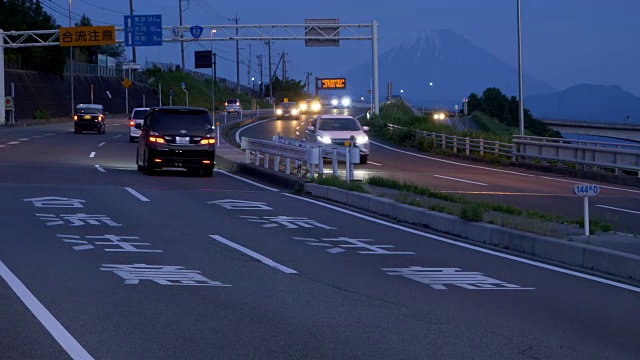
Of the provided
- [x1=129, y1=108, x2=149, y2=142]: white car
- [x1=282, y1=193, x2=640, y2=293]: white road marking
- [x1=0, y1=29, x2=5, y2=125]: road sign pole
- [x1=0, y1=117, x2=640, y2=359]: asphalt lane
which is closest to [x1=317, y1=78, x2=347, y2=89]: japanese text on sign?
[x1=0, y1=29, x2=5, y2=125]: road sign pole

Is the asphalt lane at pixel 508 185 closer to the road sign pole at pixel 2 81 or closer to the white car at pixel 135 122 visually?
the white car at pixel 135 122

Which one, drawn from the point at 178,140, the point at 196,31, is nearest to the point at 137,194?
the point at 178,140

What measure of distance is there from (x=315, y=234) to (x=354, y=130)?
21.9m

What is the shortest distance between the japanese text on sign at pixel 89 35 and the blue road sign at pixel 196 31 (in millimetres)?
5043

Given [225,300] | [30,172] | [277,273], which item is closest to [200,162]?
[30,172]

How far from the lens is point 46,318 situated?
8344 millimetres

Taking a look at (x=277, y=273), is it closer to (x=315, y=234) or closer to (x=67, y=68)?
(x=315, y=234)

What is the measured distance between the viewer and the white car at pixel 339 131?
3497 cm

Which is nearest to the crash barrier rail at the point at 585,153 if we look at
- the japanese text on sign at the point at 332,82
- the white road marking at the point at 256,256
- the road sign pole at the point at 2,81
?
the white road marking at the point at 256,256

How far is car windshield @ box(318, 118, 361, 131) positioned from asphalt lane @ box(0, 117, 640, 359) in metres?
19.0

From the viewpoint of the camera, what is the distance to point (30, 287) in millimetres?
9789

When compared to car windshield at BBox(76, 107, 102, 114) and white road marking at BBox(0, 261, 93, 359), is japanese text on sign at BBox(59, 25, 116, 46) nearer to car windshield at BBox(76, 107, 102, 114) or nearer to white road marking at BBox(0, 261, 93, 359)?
car windshield at BBox(76, 107, 102, 114)

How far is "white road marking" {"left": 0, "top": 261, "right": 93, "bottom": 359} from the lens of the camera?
723 centimetres

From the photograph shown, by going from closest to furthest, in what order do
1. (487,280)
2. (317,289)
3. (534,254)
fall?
1. (317,289)
2. (487,280)
3. (534,254)
